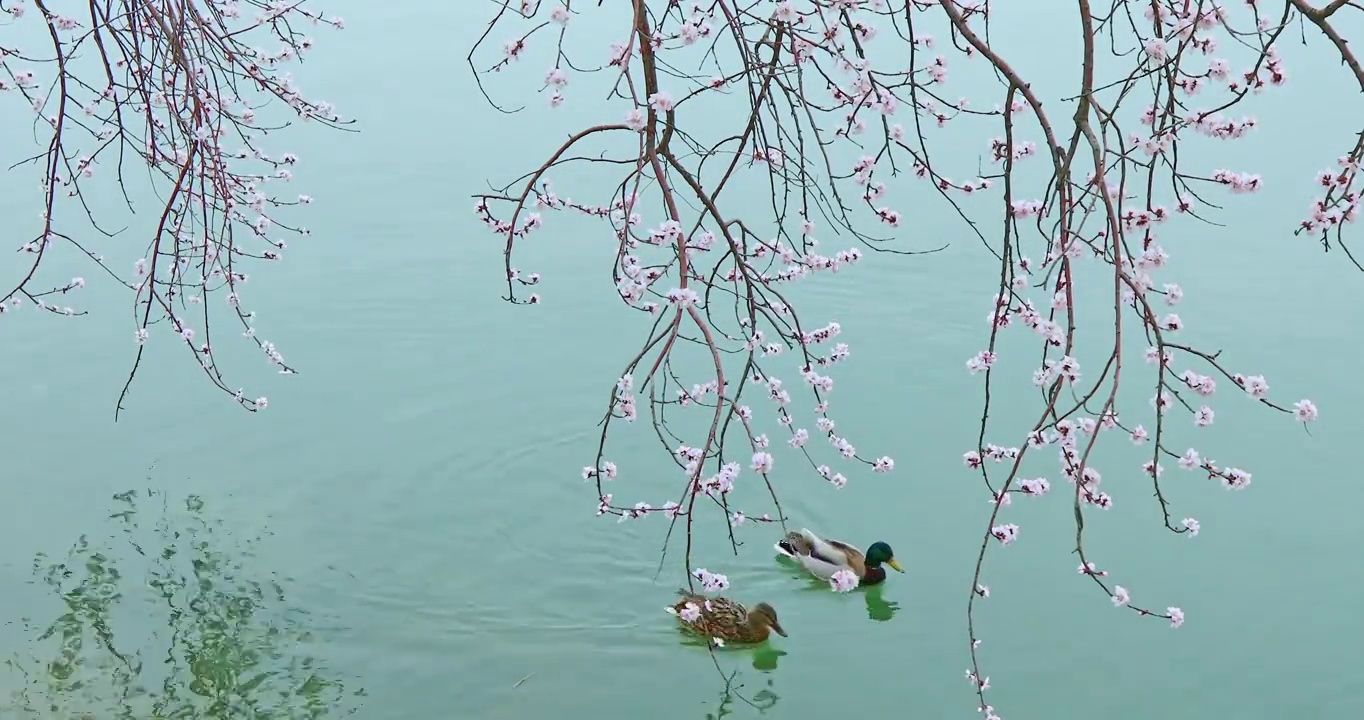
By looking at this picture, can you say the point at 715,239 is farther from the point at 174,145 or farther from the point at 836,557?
the point at 174,145

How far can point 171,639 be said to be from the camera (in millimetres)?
4793

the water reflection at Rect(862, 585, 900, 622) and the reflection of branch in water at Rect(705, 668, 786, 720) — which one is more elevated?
the water reflection at Rect(862, 585, 900, 622)

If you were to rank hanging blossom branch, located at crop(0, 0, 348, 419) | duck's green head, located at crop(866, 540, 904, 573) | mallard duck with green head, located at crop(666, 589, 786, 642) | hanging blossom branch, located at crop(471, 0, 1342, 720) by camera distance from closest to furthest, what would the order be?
hanging blossom branch, located at crop(471, 0, 1342, 720), hanging blossom branch, located at crop(0, 0, 348, 419), mallard duck with green head, located at crop(666, 589, 786, 642), duck's green head, located at crop(866, 540, 904, 573)

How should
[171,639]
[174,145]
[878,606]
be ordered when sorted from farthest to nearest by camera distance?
1. [878,606]
2. [171,639]
3. [174,145]

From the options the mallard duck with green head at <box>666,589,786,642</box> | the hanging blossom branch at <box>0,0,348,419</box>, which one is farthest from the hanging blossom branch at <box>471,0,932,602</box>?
the hanging blossom branch at <box>0,0,348,419</box>

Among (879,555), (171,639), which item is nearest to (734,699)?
(879,555)

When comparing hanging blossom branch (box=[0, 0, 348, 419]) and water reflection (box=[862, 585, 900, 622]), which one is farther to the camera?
water reflection (box=[862, 585, 900, 622])

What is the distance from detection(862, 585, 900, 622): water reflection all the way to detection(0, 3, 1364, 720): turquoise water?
0.01m

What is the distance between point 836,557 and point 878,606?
0.75 ft

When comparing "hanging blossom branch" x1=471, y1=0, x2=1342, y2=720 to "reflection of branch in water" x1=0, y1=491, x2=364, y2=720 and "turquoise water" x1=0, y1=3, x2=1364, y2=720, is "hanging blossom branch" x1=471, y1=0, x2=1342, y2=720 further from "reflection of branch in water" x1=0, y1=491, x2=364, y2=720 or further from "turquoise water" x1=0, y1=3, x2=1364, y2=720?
"reflection of branch in water" x1=0, y1=491, x2=364, y2=720

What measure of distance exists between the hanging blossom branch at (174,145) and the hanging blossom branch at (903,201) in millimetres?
822

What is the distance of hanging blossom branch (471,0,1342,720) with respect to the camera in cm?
231

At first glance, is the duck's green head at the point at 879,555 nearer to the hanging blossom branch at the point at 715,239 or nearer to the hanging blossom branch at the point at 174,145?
the hanging blossom branch at the point at 715,239

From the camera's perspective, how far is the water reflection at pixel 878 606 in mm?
5004
